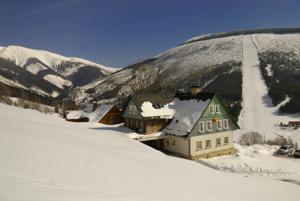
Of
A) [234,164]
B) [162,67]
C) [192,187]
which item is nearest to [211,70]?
[162,67]

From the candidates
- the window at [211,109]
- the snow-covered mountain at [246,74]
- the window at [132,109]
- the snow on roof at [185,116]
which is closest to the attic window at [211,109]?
the window at [211,109]

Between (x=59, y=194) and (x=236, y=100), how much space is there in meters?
79.9

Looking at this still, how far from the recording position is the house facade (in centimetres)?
3562

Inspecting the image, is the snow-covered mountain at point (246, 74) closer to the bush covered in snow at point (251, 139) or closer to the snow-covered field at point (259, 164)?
the bush covered in snow at point (251, 139)

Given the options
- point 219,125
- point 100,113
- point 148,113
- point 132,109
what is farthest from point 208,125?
point 100,113

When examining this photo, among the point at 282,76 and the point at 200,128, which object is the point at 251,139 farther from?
the point at 282,76

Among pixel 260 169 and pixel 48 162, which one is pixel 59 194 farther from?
pixel 260 169

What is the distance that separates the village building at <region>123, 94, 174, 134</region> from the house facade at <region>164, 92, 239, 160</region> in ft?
4.21

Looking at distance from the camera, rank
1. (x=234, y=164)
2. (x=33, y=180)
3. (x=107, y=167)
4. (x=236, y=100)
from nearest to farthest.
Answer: (x=33, y=180)
(x=107, y=167)
(x=234, y=164)
(x=236, y=100)

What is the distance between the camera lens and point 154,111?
38.7 metres

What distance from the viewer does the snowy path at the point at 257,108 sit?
5791 centimetres

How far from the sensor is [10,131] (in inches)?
325

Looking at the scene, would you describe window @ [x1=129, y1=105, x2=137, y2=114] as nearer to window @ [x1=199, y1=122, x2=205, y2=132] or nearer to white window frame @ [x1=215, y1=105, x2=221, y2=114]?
window @ [x1=199, y1=122, x2=205, y2=132]

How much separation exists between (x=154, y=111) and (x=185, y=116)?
4245mm
